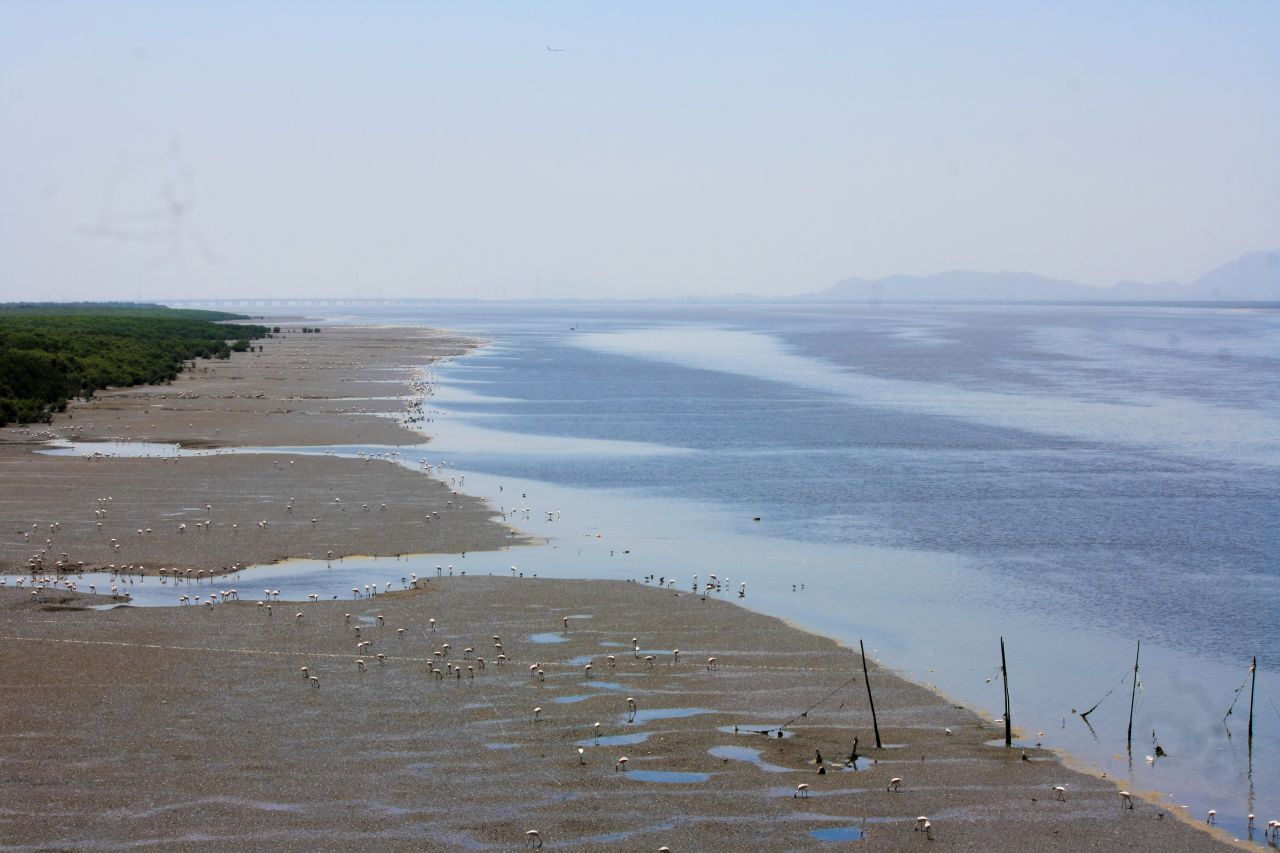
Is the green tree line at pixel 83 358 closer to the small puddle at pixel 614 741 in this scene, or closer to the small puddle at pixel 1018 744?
the small puddle at pixel 614 741

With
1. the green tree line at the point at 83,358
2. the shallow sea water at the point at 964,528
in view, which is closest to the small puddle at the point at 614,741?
the shallow sea water at the point at 964,528

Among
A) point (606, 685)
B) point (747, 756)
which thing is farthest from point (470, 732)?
point (747, 756)

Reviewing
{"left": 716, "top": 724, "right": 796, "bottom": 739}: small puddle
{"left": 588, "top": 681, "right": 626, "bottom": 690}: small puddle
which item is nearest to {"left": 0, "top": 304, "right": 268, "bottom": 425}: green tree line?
{"left": 588, "top": 681, "right": 626, "bottom": 690}: small puddle

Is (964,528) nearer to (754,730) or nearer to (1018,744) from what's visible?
(1018,744)

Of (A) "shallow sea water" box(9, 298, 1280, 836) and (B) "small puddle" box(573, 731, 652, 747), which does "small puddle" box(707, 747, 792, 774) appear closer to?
(B) "small puddle" box(573, 731, 652, 747)

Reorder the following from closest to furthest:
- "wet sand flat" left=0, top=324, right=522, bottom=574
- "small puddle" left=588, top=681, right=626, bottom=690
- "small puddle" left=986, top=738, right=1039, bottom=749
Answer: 1. "small puddle" left=986, top=738, right=1039, bottom=749
2. "small puddle" left=588, top=681, right=626, bottom=690
3. "wet sand flat" left=0, top=324, right=522, bottom=574

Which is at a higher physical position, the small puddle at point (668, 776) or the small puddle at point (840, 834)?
the small puddle at point (668, 776)
